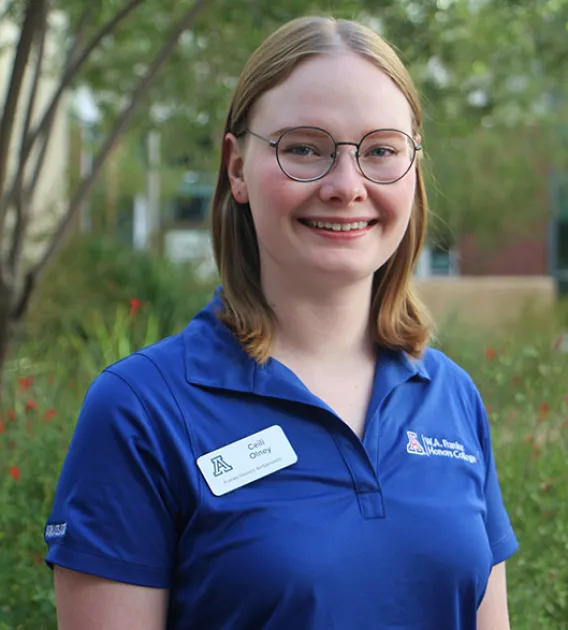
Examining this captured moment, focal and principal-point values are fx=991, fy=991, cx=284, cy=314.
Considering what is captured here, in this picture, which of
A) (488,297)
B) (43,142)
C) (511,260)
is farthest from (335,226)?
(511,260)

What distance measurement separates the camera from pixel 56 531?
1644mm

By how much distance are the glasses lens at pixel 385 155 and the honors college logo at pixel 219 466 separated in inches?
23.4

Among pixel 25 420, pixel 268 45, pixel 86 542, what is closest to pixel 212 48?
pixel 25 420

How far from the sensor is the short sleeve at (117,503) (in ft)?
5.27

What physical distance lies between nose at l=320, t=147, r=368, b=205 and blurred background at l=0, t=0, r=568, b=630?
643 millimetres

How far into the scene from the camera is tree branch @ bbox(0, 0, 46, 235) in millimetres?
4801

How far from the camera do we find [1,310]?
5.62 m

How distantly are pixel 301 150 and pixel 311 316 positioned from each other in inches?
13.1

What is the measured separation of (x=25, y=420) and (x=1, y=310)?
2101 mm

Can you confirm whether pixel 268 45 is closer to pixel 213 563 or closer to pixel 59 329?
pixel 213 563

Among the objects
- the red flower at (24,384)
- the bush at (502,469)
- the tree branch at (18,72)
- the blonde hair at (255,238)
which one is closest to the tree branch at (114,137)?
the tree branch at (18,72)

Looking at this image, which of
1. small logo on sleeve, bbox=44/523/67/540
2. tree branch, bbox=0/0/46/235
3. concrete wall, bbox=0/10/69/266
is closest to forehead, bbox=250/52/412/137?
small logo on sleeve, bbox=44/523/67/540

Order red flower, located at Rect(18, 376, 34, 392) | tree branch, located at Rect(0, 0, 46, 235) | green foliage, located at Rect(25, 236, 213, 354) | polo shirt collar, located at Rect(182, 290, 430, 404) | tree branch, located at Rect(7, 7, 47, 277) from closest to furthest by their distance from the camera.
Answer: polo shirt collar, located at Rect(182, 290, 430, 404), red flower, located at Rect(18, 376, 34, 392), tree branch, located at Rect(0, 0, 46, 235), tree branch, located at Rect(7, 7, 47, 277), green foliage, located at Rect(25, 236, 213, 354)

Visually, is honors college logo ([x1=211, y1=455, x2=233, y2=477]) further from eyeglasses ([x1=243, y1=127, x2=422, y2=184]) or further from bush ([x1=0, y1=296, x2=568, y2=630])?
bush ([x1=0, y1=296, x2=568, y2=630])
